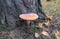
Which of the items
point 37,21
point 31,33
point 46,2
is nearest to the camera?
point 31,33

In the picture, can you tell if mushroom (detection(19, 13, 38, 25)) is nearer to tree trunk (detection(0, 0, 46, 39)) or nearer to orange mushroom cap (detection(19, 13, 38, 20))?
orange mushroom cap (detection(19, 13, 38, 20))

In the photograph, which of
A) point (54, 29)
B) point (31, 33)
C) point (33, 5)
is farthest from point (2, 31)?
point (54, 29)

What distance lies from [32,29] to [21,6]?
0.43 meters

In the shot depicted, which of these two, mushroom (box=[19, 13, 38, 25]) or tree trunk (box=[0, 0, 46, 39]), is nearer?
mushroom (box=[19, 13, 38, 25])

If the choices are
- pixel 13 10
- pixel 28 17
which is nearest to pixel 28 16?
pixel 28 17

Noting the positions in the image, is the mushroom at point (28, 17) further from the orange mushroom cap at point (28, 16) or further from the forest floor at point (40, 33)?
the forest floor at point (40, 33)

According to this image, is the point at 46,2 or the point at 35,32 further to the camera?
the point at 46,2

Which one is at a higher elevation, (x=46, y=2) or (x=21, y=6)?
(x=21, y=6)

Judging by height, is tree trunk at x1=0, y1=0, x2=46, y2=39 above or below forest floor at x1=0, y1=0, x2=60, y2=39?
above

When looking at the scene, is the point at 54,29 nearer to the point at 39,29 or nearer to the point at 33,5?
the point at 39,29

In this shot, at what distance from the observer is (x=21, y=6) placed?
9.66ft

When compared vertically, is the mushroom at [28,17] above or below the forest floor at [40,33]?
above

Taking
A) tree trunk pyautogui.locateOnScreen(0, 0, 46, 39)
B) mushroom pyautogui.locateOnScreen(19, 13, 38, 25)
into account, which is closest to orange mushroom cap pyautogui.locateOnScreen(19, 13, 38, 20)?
mushroom pyautogui.locateOnScreen(19, 13, 38, 25)

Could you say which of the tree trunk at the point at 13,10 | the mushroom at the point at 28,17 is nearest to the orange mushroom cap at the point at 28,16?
the mushroom at the point at 28,17
